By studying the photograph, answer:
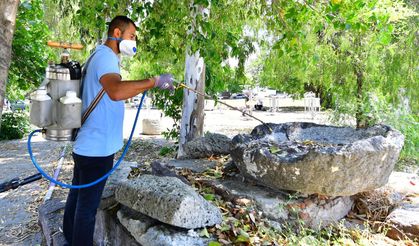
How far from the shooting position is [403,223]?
139 inches

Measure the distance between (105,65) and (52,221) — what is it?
2.00 metres

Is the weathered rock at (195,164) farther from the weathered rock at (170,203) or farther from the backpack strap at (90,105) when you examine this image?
the backpack strap at (90,105)

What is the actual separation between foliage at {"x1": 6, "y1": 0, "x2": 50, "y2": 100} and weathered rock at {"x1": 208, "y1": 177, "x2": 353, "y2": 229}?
21.3ft

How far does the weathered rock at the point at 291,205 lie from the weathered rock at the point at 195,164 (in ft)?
2.03

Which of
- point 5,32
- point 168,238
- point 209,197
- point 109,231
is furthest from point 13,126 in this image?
point 5,32

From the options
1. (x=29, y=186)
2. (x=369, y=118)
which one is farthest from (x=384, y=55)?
(x=29, y=186)

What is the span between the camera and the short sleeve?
261 cm

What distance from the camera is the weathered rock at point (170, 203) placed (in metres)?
2.77

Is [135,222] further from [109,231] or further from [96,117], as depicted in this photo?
[96,117]

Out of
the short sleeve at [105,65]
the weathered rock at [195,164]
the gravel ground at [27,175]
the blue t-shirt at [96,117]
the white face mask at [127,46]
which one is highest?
the white face mask at [127,46]

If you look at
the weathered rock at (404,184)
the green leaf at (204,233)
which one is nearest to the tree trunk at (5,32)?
the green leaf at (204,233)

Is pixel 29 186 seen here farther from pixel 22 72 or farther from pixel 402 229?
pixel 402 229

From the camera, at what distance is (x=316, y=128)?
15.8 feet

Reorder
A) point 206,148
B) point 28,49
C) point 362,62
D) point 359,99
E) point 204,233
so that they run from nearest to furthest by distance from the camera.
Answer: point 204,233 < point 206,148 < point 359,99 < point 362,62 < point 28,49
